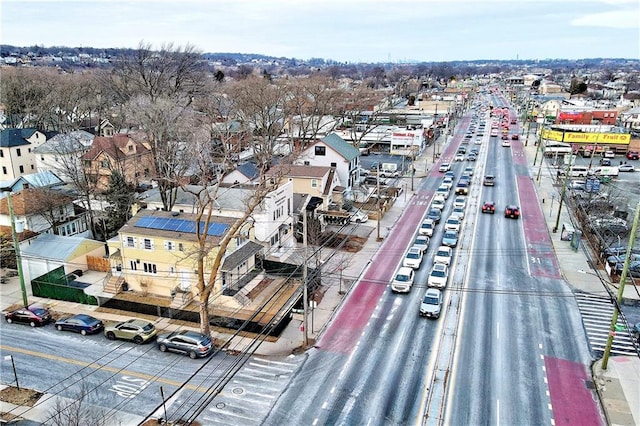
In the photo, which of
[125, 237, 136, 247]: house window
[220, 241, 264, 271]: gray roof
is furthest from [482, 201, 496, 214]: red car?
[125, 237, 136, 247]: house window

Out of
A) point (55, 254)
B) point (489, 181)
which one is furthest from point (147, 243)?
point (489, 181)

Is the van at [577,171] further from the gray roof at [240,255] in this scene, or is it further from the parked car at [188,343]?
the parked car at [188,343]

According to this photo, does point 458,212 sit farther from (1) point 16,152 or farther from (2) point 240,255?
(1) point 16,152

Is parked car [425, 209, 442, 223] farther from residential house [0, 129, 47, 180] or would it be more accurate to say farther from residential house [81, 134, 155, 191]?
residential house [0, 129, 47, 180]

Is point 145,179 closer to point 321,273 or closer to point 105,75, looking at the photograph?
point 105,75

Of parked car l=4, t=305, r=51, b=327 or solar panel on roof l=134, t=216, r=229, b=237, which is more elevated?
solar panel on roof l=134, t=216, r=229, b=237

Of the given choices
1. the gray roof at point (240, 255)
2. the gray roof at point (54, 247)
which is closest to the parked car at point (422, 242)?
the gray roof at point (240, 255)

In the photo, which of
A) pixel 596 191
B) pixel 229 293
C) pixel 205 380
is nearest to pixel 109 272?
pixel 229 293
